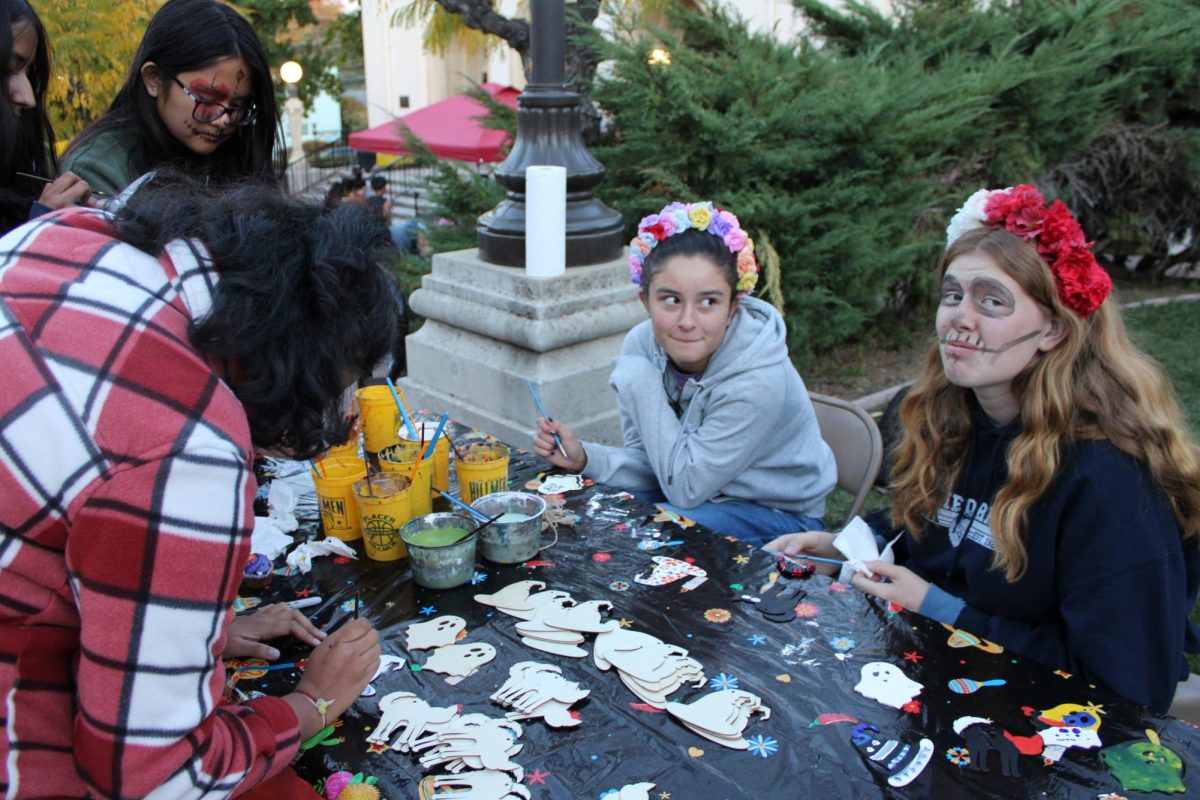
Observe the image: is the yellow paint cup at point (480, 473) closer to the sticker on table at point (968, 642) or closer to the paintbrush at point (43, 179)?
the sticker on table at point (968, 642)

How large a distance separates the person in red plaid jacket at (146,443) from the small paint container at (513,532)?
763mm

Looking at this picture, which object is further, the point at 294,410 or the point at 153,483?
the point at 294,410

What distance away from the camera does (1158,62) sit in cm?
712

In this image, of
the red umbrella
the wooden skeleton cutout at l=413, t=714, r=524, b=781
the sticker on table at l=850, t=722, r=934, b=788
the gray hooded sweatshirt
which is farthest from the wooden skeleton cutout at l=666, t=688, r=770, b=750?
the red umbrella

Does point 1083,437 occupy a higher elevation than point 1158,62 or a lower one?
lower

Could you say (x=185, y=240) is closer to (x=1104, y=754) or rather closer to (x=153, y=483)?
(x=153, y=483)

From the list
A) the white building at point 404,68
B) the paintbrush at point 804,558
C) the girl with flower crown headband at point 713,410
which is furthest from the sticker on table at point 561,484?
the white building at point 404,68

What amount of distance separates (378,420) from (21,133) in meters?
1.22

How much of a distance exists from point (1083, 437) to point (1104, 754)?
0.66m

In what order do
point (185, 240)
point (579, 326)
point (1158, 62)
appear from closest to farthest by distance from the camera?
point (185, 240) < point (579, 326) < point (1158, 62)

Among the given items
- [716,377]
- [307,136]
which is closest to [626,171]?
[716,377]

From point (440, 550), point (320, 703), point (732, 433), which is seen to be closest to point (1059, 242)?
point (732, 433)

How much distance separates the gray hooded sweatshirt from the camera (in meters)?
2.43

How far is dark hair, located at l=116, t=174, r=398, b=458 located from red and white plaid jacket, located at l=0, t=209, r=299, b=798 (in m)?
0.04
